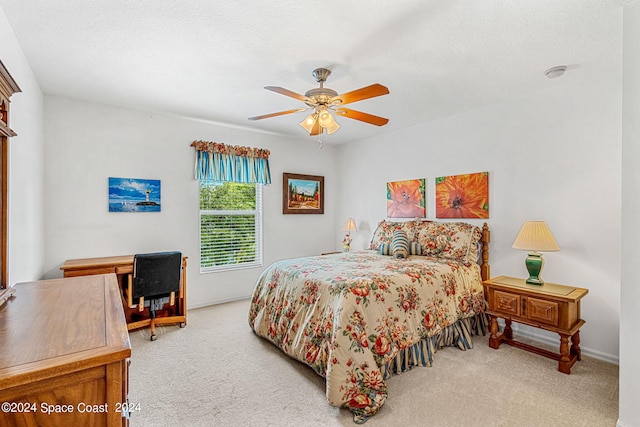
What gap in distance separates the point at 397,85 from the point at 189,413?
3.18 meters

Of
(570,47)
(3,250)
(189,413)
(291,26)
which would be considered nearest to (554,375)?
(570,47)

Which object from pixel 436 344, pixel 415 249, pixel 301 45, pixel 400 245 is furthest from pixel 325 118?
pixel 436 344

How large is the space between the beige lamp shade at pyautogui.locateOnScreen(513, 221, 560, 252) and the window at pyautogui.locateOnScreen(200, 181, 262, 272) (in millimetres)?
3443

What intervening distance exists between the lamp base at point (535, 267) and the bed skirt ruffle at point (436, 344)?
0.69 m

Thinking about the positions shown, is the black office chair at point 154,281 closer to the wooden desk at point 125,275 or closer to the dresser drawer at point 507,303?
the wooden desk at point 125,275

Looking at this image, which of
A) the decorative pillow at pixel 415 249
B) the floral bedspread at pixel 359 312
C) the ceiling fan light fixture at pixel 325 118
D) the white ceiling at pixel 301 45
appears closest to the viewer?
the white ceiling at pixel 301 45

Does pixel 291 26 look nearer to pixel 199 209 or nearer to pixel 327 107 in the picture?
pixel 327 107

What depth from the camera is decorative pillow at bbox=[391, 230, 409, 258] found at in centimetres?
357

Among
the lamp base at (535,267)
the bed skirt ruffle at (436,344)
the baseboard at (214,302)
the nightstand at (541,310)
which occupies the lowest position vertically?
the baseboard at (214,302)

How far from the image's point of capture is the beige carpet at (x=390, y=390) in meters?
1.96

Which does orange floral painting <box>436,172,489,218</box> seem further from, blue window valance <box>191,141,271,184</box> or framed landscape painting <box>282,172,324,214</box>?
blue window valance <box>191,141,271,184</box>

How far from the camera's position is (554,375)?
8.09ft

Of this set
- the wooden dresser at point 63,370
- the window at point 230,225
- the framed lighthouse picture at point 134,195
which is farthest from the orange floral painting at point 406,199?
the wooden dresser at point 63,370

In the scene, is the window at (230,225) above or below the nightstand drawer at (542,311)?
above
